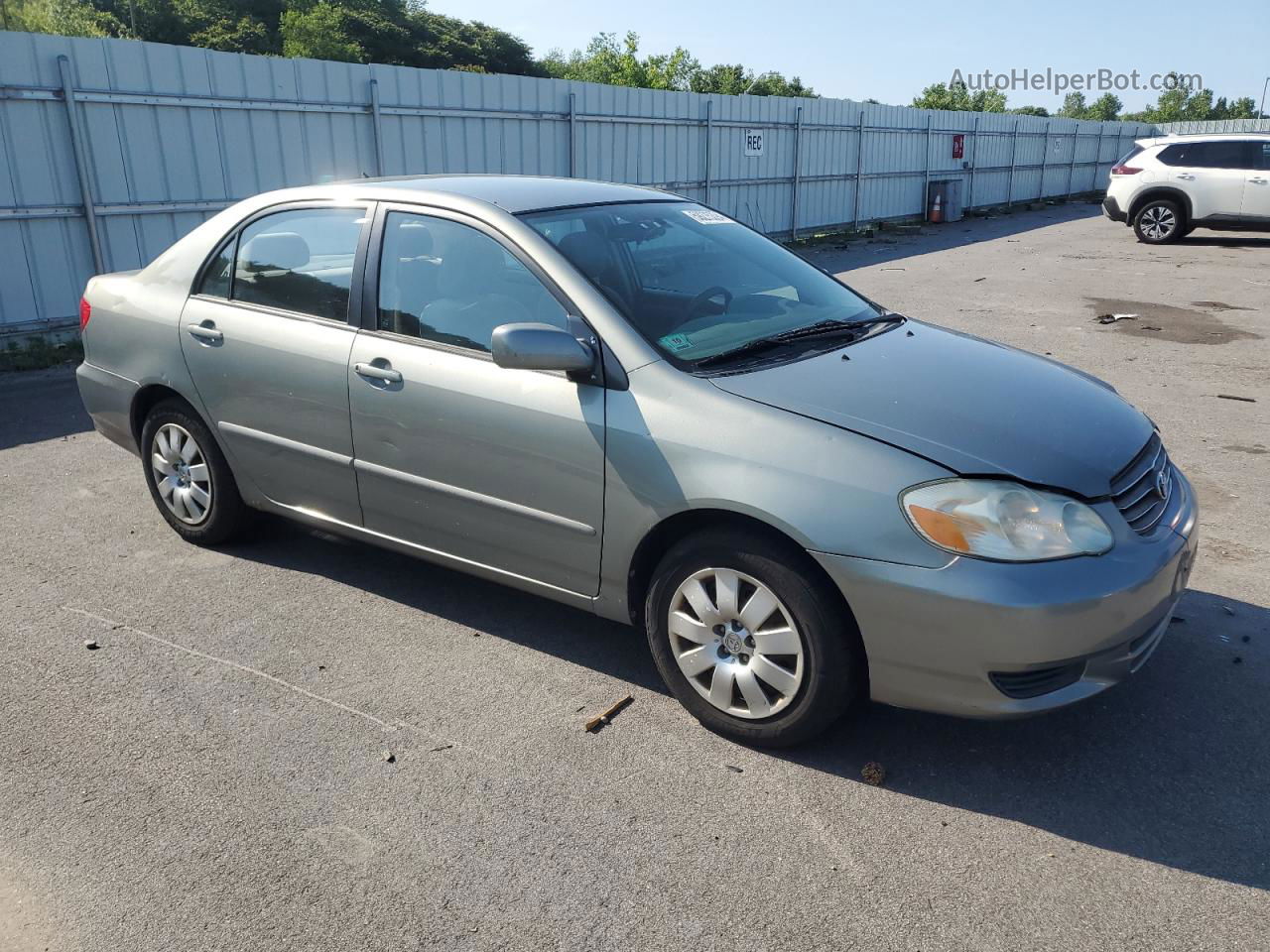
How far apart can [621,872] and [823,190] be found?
65.4 feet

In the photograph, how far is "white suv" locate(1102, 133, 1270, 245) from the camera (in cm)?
1853

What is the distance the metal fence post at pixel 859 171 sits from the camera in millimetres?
21953

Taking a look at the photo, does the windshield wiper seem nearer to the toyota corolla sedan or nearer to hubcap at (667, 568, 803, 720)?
the toyota corolla sedan

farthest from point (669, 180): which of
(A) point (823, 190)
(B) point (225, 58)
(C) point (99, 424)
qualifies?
(C) point (99, 424)

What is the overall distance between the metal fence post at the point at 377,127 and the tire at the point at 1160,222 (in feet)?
46.7

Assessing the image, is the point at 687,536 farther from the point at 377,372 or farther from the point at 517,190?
the point at 517,190

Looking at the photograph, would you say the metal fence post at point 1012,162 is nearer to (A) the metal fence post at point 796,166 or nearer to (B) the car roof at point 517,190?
(A) the metal fence post at point 796,166

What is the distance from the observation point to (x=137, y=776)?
3240 millimetres

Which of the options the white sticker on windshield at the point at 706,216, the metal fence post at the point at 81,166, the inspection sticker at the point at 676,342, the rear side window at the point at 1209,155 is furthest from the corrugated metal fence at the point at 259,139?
the inspection sticker at the point at 676,342

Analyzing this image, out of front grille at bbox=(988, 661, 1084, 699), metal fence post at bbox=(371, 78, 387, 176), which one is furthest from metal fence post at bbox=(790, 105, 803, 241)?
front grille at bbox=(988, 661, 1084, 699)

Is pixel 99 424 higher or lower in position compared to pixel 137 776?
higher

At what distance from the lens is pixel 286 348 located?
4297 mm

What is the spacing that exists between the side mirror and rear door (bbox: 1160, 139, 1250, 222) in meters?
18.9

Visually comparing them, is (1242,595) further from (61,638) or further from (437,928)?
(61,638)
